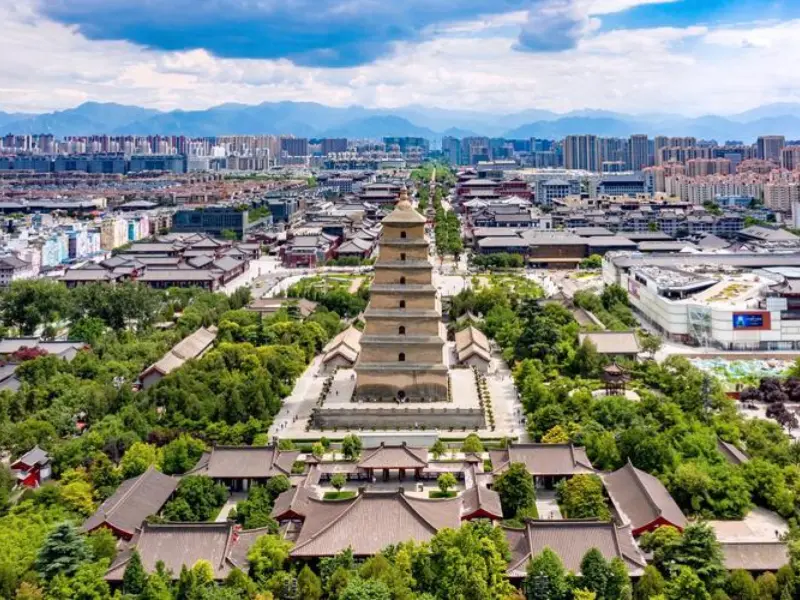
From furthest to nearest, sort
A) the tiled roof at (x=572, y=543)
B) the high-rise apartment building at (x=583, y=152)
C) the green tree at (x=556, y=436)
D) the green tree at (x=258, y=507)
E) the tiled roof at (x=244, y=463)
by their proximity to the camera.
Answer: the high-rise apartment building at (x=583, y=152) → the green tree at (x=556, y=436) → the tiled roof at (x=244, y=463) → the green tree at (x=258, y=507) → the tiled roof at (x=572, y=543)

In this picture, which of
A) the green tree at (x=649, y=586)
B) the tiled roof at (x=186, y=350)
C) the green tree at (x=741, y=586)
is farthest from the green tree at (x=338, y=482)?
the tiled roof at (x=186, y=350)

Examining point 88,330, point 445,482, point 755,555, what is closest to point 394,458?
point 445,482

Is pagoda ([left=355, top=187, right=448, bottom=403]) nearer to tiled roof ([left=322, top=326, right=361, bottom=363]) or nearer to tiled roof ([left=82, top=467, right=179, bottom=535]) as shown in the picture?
tiled roof ([left=322, top=326, right=361, bottom=363])

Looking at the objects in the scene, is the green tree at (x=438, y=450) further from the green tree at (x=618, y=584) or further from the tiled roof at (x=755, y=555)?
the green tree at (x=618, y=584)

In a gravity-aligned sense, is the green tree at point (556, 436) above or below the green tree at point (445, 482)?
above

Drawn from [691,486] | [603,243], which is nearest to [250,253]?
[603,243]

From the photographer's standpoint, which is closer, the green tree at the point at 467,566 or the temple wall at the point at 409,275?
the green tree at the point at 467,566

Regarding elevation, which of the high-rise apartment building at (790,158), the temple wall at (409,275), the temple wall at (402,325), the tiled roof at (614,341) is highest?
the high-rise apartment building at (790,158)
